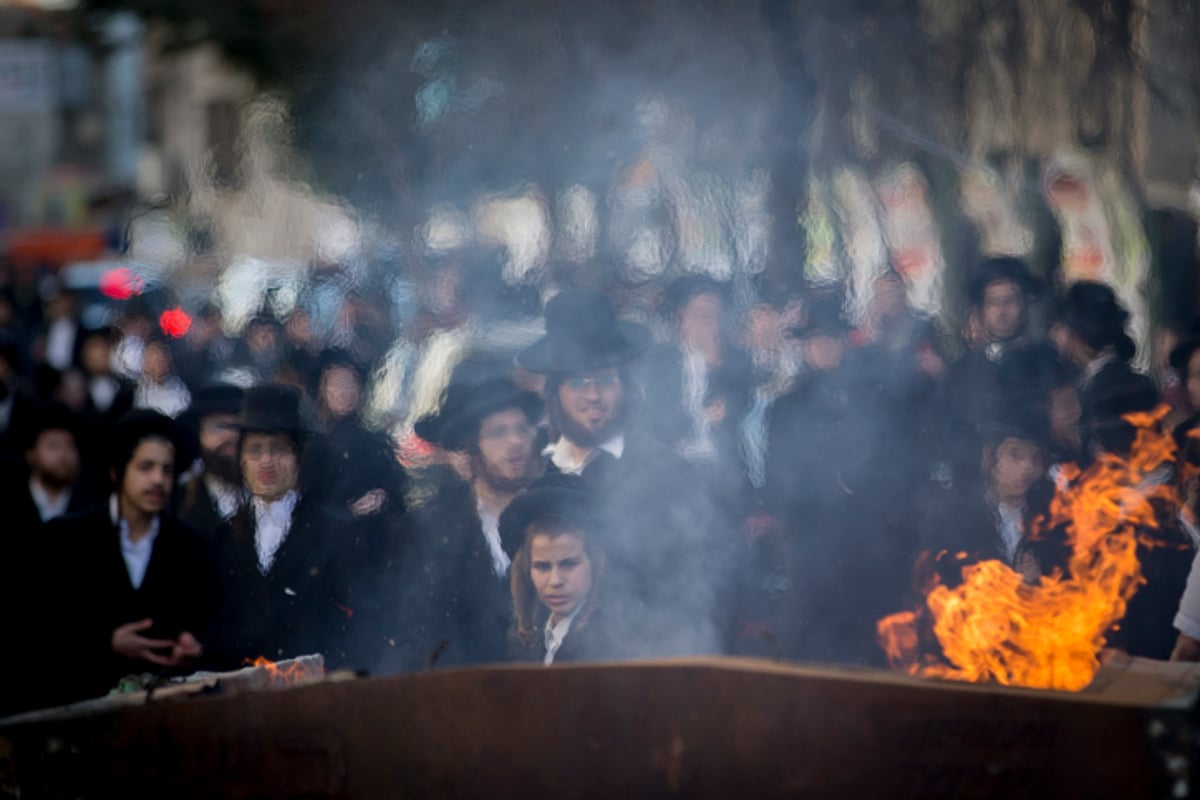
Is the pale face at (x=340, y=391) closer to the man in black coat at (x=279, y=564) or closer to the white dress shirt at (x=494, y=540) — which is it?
the man in black coat at (x=279, y=564)

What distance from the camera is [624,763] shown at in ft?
11.3

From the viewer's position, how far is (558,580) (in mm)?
4594

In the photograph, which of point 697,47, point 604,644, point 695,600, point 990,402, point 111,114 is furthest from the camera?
point 111,114

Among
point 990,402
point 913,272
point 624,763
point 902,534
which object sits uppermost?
point 913,272

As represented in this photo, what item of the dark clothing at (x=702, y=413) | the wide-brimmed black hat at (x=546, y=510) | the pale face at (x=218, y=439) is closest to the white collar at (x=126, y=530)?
the pale face at (x=218, y=439)

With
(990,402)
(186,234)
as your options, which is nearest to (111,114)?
(186,234)

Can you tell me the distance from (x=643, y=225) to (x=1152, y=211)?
281 centimetres

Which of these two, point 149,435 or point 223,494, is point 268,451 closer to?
point 149,435

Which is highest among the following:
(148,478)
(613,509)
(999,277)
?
(999,277)

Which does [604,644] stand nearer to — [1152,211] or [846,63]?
[846,63]

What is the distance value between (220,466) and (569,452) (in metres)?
1.76

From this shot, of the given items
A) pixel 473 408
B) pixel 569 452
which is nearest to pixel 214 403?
pixel 473 408

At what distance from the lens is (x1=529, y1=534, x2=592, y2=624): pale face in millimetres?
4594

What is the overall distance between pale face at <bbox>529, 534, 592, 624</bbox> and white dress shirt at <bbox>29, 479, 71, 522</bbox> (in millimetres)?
3137
